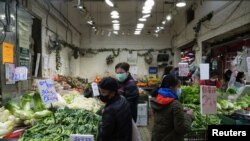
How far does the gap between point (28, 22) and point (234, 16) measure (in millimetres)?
5728

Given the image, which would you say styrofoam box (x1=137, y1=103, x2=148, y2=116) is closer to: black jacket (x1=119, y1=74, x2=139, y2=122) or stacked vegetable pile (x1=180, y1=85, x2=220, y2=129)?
stacked vegetable pile (x1=180, y1=85, x2=220, y2=129)

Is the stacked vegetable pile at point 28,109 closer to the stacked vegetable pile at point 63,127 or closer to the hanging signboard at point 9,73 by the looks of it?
the stacked vegetable pile at point 63,127

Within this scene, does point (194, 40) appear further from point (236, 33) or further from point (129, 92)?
point (129, 92)

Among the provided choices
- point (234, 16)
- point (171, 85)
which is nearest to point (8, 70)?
point (171, 85)

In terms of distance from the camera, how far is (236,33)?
9602mm

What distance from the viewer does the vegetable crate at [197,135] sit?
14.0ft

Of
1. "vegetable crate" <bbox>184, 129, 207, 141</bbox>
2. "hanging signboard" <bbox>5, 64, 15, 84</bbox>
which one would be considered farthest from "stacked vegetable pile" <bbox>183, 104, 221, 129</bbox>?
"hanging signboard" <bbox>5, 64, 15, 84</bbox>

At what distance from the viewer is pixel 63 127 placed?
12.3 feet

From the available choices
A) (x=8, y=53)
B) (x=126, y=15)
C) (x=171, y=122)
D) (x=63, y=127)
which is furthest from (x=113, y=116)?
(x=126, y=15)

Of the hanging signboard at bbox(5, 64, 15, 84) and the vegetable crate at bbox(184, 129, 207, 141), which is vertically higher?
the hanging signboard at bbox(5, 64, 15, 84)

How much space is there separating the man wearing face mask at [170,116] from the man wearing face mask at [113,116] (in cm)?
80

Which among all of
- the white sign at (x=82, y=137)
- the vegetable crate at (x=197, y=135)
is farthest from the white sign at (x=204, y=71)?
the white sign at (x=82, y=137)

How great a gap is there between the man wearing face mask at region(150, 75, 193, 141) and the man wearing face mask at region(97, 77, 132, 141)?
80 cm

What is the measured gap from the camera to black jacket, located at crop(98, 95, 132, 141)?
307cm
